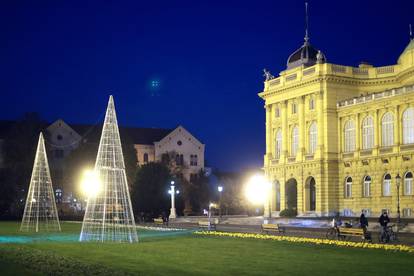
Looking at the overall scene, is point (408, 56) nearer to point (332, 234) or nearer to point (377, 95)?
point (377, 95)

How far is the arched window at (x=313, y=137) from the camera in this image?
82.3 meters

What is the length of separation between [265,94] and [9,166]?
42.4 metres

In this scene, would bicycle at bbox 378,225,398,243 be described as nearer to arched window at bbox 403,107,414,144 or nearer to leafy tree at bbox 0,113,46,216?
arched window at bbox 403,107,414,144

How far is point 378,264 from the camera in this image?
28.7 meters

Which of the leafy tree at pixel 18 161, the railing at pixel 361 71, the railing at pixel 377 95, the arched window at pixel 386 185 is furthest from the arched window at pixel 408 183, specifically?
the leafy tree at pixel 18 161

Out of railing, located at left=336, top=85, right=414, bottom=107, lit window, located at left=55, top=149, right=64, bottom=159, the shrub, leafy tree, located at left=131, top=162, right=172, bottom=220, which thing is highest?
railing, located at left=336, top=85, right=414, bottom=107

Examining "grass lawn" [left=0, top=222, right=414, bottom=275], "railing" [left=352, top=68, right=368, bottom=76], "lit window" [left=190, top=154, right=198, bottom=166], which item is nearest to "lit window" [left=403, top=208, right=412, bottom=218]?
"railing" [left=352, top=68, right=368, bottom=76]

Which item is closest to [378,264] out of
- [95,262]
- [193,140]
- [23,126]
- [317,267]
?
[317,267]

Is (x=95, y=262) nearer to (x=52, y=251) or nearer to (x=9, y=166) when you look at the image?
(x=52, y=251)

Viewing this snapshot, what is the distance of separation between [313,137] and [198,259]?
54081mm

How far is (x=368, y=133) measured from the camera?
248 feet

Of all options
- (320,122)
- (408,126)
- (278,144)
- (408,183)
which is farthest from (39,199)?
(408,126)

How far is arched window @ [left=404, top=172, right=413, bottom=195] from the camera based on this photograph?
227 feet

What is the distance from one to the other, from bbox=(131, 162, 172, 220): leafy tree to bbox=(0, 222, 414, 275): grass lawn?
52.8 metres
